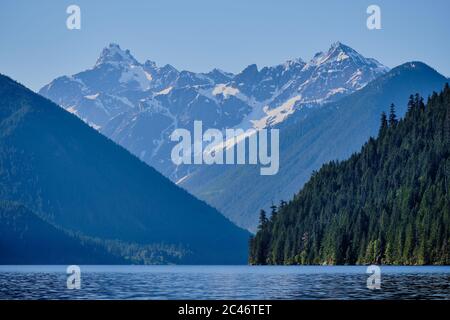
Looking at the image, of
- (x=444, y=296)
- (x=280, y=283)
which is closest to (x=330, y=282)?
(x=280, y=283)

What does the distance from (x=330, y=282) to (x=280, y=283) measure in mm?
6707

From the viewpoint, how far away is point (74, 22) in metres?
106

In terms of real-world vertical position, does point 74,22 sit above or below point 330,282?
above
